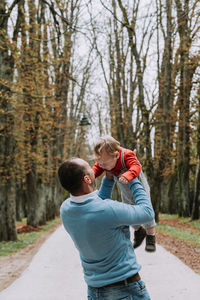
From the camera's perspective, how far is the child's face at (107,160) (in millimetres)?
3092

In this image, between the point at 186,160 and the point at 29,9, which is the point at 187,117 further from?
the point at 29,9

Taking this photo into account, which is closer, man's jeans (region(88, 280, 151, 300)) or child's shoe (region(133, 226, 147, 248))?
man's jeans (region(88, 280, 151, 300))

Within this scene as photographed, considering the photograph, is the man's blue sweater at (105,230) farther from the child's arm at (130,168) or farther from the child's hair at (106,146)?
the child's hair at (106,146)

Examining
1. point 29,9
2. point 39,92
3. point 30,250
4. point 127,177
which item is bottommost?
point 30,250

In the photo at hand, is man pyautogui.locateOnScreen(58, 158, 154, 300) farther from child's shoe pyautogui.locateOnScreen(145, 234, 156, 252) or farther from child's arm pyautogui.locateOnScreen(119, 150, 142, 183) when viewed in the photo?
child's shoe pyautogui.locateOnScreen(145, 234, 156, 252)

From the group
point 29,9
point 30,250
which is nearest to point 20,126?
point 29,9

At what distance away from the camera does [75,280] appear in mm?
7543

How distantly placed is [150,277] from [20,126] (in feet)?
46.9

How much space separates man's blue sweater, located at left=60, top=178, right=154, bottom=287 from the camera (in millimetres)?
2453

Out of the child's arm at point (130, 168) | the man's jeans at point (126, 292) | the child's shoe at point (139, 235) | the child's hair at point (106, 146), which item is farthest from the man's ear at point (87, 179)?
the child's shoe at point (139, 235)

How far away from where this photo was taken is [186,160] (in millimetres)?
24562

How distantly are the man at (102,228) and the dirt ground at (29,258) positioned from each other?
220 inches

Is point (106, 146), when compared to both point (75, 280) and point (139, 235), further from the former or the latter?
point (75, 280)

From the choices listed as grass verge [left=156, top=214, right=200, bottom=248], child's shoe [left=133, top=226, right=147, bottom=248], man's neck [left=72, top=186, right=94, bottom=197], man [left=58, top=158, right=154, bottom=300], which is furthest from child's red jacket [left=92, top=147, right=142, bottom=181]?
grass verge [left=156, top=214, right=200, bottom=248]
